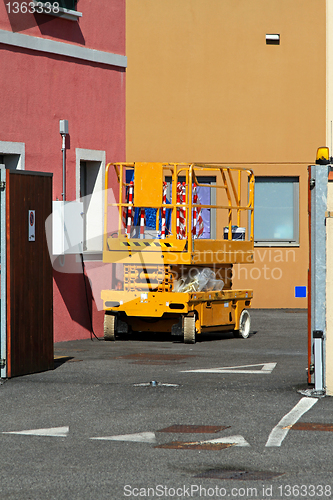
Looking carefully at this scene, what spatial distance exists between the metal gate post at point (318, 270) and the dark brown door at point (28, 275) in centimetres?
346

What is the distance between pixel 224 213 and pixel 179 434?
14.6 metres

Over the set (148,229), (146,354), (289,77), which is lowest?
(146,354)

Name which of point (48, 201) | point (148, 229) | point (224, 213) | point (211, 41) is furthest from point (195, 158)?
point (48, 201)

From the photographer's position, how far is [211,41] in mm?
21234

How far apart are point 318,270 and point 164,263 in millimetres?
5618

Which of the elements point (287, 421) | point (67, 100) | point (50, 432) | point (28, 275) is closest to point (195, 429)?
point (287, 421)

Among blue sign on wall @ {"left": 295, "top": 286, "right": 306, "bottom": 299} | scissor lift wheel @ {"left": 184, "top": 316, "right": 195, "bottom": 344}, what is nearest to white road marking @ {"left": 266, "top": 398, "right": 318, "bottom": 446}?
scissor lift wheel @ {"left": 184, "top": 316, "right": 195, "bottom": 344}

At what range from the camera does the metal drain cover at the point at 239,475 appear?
5738mm

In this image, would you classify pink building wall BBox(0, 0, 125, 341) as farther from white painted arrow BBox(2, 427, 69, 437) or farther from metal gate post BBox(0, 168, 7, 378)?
white painted arrow BBox(2, 427, 69, 437)

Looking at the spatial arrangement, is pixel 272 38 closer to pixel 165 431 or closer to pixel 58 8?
pixel 58 8

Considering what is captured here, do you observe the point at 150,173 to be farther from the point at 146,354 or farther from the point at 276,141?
the point at 276,141

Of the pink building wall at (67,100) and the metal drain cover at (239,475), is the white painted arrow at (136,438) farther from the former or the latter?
the pink building wall at (67,100)

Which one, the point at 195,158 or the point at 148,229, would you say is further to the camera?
the point at 195,158

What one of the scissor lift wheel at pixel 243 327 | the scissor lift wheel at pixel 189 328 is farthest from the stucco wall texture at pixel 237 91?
the scissor lift wheel at pixel 189 328
